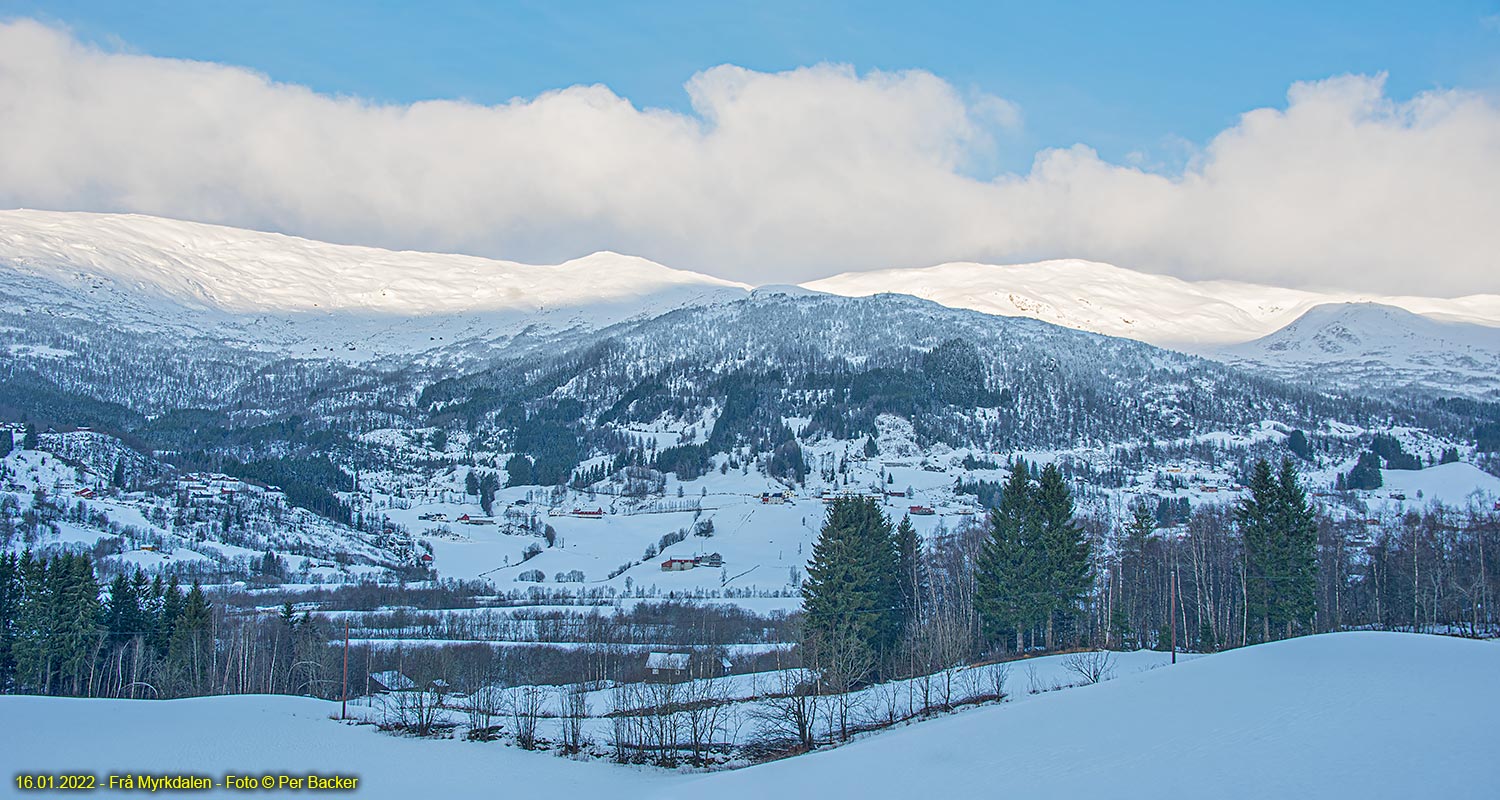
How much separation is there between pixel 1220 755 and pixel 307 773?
30.9m

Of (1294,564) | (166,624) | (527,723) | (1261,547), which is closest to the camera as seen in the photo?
(527,723)

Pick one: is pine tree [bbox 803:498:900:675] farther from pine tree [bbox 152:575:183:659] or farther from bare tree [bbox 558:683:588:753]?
pine tree [bbox 152:575:183:659]

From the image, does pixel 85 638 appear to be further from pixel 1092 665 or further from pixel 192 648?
pixel 1092 665

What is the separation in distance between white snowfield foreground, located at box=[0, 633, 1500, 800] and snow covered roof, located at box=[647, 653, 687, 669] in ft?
99.1

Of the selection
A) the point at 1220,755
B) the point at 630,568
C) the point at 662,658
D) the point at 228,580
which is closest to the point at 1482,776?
the point at 1220,755

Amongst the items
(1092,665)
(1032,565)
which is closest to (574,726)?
(1092,665)

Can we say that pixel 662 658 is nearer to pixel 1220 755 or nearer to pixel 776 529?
pixel 1220 755

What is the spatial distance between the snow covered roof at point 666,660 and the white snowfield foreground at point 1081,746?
1189 inches

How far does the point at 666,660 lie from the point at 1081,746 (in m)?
53.8

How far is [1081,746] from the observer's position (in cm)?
2878

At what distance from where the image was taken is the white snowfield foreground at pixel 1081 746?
2280cm

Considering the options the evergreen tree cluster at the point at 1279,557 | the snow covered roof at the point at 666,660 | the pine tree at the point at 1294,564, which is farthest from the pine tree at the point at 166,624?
the pine tree at the point at 1294,564

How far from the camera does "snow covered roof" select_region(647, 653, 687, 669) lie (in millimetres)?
78188

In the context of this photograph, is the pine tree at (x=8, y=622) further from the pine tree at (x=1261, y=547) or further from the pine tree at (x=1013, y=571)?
the pine tree at (x=1261, y=547)
